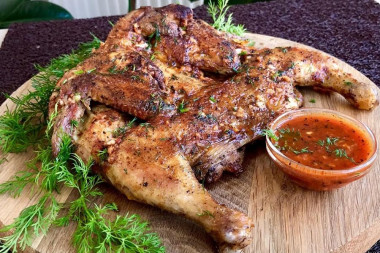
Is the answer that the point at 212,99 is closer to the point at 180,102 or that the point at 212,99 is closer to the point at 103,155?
the point at 180,102

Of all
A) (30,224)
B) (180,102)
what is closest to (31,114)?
(30,224)

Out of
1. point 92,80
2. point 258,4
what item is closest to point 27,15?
point 258,4

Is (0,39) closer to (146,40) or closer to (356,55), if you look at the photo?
(146,40)

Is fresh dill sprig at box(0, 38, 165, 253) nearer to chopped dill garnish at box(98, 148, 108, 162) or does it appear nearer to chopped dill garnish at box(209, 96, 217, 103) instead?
chopped dill garnish at box(98, 148, 108, 162)

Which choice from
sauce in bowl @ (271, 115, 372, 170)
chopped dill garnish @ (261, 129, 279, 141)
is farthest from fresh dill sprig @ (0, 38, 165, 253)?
sauce in bowl @ (271, 115, 372, 170)

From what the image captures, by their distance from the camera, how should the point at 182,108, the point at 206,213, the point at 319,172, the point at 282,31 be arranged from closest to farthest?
the point at 206,213 → the point at 319,172 → the point at 182,108 → the point at 282,31
